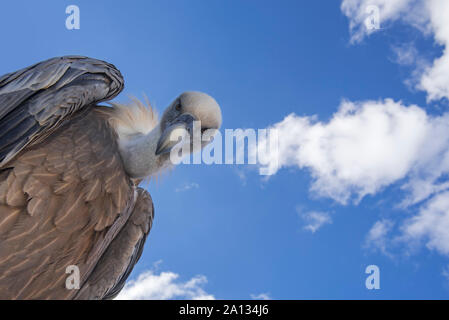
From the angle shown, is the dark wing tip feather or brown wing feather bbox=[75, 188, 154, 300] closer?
the dark wing tip feather

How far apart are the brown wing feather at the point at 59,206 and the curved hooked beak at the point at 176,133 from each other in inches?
15.7

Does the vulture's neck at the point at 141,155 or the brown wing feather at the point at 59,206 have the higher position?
the vulture's neck at the point at 141,155

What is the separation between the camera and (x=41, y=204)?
7.43ft

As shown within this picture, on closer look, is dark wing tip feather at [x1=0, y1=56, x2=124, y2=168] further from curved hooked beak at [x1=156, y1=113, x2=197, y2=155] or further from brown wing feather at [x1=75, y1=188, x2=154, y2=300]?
brown wing feather at [x1=75, y1=188, x2=154, y2=300]

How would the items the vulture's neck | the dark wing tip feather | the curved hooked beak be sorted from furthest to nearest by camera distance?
the vulture's neck
the curved hooked beak
the dark wing tip feather

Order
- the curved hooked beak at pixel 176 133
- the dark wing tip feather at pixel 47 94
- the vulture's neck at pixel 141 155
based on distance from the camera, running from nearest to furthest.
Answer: the dark wing tip feather at pixel 47 94 → the curved hooked beak at pixel 176 133 → the vulture's neck at pixel 141 155

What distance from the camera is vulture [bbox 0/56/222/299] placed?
87.4 inches

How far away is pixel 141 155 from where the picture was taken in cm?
260

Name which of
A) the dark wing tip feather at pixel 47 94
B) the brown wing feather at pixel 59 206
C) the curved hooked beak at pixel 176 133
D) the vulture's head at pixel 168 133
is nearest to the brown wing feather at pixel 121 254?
the brown wing feather at pixel 59 206

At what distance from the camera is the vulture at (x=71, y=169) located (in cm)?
222

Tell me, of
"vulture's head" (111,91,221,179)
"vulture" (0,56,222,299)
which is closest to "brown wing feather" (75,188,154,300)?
"vulture" (0,56,222,299)

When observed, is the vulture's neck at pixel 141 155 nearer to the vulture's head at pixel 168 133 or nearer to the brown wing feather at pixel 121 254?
the vulture's head at pixel 168 133
